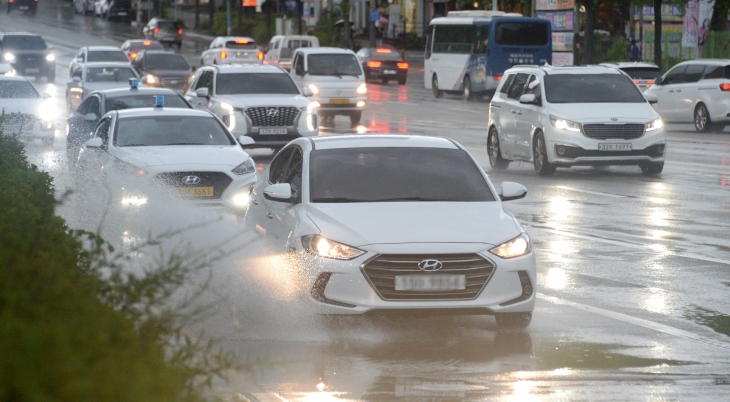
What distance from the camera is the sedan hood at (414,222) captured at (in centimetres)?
796

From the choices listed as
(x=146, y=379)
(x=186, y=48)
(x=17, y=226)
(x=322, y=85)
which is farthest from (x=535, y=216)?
(x=186, y=48)

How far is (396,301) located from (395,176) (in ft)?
5.05

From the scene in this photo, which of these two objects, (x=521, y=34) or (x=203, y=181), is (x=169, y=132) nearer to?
(x=203, y=181)

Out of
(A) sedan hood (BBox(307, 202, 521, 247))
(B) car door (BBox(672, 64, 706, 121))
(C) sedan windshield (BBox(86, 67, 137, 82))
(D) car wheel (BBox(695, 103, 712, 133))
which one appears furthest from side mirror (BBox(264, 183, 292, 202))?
(C) sedan windshield (BBox(86, 67, 137, 82))

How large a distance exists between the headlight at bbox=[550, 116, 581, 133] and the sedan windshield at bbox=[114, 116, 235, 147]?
631cm

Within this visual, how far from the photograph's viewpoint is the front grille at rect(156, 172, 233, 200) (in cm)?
1407

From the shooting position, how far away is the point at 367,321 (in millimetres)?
8578

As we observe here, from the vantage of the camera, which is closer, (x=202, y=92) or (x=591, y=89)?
(x=591, y=89)

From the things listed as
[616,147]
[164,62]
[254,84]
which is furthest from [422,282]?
[164,62]

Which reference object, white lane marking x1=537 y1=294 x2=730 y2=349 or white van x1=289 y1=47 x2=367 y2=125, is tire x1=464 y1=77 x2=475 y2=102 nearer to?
white van x1=289 y1=47 x2=367 y2=125

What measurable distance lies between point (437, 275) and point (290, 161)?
8.32ft

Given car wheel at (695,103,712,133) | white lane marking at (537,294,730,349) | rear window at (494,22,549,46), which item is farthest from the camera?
rear window at (494,22,549,46)

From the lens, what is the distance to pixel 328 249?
26.2 feet

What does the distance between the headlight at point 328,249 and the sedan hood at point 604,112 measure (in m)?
12.3
